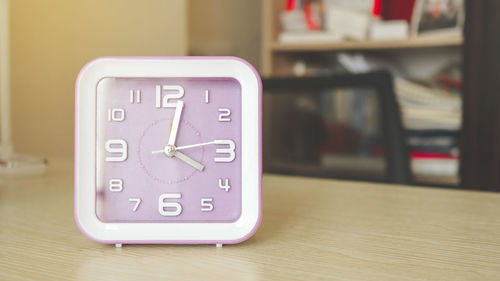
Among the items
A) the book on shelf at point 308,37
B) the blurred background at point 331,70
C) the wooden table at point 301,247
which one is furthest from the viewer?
the book on shelf at point 308,37

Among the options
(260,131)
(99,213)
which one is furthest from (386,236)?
(99,213)

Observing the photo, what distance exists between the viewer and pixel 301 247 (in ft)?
1.51

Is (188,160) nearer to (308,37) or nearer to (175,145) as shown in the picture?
(175,145)

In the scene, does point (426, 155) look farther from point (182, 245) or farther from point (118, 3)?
point (182, 245)

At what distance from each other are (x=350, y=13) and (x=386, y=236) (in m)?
1.39

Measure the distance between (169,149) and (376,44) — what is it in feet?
4.58

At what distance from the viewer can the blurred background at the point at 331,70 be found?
1225 millimetres

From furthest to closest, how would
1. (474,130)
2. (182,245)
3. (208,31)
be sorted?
(208,31)
(474,130)
(182,245)

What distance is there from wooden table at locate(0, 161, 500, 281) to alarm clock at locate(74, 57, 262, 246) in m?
0.03

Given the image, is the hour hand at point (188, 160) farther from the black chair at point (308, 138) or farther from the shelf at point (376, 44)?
the shelf at point (376, 44)

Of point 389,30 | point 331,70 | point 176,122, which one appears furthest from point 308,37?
point 176,122

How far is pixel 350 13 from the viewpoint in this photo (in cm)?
176

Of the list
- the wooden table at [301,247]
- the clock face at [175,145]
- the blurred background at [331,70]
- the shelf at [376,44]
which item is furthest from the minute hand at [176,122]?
the shelf at [376,44]

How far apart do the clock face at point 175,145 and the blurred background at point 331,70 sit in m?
0.82
